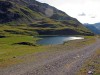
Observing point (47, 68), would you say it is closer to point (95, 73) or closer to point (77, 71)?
point (77, 71)

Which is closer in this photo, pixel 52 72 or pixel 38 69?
pixel 52 72

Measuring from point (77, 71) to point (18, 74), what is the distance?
8.47 meters

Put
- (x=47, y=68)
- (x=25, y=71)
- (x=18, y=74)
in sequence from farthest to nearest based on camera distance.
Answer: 1. (x=47, y=68)
2. (x=25, y=71)
3. (x=18, y=74)

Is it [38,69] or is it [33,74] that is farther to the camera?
[38,69]

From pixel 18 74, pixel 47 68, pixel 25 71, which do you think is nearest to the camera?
pixel 18 74

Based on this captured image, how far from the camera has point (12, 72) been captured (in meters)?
32.3

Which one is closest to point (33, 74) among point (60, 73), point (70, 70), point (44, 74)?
point (44, 74)

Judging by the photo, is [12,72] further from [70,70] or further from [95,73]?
[95,73]

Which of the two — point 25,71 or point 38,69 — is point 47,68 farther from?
point 25,71

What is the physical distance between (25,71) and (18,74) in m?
2.10

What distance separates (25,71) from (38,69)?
2429 millimetres

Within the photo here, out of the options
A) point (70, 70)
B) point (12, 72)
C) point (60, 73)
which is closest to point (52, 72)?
point (60, 73)

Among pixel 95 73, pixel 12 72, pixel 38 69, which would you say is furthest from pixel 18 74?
pixel 95 73

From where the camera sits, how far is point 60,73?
105ft
